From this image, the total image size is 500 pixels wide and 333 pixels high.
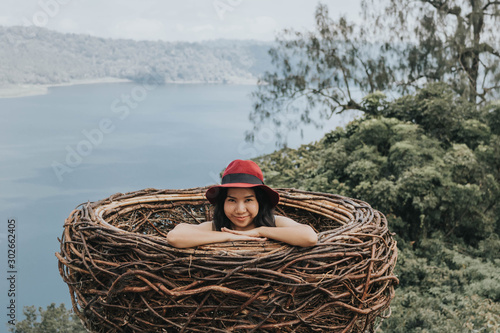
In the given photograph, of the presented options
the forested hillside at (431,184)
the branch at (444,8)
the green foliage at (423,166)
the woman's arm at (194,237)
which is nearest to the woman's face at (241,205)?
the woman's arm at (194,237)

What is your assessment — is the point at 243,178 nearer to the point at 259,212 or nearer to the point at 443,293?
the point at 259,212

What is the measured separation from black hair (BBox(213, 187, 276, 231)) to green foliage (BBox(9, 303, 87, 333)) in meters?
2.54

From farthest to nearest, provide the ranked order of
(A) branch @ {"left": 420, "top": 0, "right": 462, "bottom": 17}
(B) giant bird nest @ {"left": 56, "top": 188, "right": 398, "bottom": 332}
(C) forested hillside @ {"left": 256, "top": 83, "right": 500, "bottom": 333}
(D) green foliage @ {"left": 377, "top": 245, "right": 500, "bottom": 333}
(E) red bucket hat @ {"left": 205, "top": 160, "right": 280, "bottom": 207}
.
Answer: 1. (A) branch @ {"left": 420, "top": 0, "right": 462, "bottom": 17}
2. (C) forested hillside @ {"left": 256, "top": 83, "right": 500, "bottom": 333}
3. (D) green foliage @ {"left": 377, "top": 245, "right": 500, "bottom": 333}
4. (E) red bucket hat @ {"left": 205, "top": 160, "right": 280, "bottom": 207}
5. (B) giant bird nest @ {"left": 56, "top": 188, "right": 398, "bottom": 332}

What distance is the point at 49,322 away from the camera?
163 inches

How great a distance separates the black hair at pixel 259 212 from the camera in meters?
1.99

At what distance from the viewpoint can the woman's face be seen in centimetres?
193

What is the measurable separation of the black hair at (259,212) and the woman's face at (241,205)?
37 mm

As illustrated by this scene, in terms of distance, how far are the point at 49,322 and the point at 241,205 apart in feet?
9.46

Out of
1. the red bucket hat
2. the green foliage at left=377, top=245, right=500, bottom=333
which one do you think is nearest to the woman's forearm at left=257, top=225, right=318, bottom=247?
the red bucket hat

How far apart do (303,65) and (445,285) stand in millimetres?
4325

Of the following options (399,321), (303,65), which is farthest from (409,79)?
(399,321)

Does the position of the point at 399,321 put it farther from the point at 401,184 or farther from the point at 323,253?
the point at 323,253

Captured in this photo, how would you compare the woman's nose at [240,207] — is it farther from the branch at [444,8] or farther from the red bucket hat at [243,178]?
the branch at [444,8]

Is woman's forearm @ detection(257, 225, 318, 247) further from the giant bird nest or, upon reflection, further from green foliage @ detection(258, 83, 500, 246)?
green foliage @ detection(258, 83, 500, 246)
